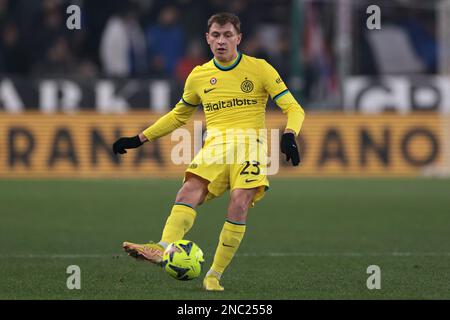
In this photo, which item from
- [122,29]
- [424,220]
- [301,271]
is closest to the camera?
[301,271]

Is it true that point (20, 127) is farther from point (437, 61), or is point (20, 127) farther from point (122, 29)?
point (437, 61)

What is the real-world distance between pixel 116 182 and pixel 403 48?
7183 millimetres

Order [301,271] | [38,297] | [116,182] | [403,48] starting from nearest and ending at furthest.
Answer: [38,297]
[301,271]
[116,182]
[403,48]

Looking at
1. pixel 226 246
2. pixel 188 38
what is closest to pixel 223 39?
pixel 226 246

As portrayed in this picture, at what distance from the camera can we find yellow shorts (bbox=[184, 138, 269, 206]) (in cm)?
844

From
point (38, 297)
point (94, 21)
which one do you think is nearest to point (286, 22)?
point (94, 21)

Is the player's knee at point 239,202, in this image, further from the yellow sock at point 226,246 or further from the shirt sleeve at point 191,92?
the shirt sleeve at point 191,92

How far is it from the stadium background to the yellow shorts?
4.23m

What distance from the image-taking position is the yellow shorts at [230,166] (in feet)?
Result: 27.7

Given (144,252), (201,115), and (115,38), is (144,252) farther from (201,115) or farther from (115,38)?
(115,38)

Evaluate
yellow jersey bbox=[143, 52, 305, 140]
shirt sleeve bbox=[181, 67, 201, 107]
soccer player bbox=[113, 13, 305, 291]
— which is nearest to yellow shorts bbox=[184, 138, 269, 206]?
soccer player bbox=[113, 13, 305, 291]

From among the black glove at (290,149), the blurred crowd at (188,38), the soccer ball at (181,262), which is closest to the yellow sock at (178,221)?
the soccer ball at (181,262)

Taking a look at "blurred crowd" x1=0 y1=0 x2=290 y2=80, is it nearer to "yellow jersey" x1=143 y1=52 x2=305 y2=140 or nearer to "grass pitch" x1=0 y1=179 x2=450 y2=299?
"grass pitch" x1=0 y1=179 x2=450 y2=299

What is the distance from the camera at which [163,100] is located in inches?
811
